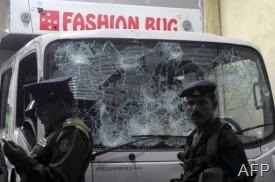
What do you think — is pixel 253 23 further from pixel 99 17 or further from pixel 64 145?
pixel 64 145

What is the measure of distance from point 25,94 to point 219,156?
2005 millimetres

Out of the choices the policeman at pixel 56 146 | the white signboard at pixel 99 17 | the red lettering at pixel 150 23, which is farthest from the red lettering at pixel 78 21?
the policeman at pixel 56 146

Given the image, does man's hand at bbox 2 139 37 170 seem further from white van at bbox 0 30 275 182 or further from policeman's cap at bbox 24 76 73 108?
white van at bbox 0 30 275 182

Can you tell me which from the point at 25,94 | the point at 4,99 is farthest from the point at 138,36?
the point at 4,99

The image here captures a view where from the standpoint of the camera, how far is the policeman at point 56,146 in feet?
7.87

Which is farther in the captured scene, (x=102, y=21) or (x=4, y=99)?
(x=4, y=99)

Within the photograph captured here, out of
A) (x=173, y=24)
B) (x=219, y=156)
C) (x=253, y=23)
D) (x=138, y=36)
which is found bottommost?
(x=219, y=156)

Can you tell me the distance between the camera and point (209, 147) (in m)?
2.62

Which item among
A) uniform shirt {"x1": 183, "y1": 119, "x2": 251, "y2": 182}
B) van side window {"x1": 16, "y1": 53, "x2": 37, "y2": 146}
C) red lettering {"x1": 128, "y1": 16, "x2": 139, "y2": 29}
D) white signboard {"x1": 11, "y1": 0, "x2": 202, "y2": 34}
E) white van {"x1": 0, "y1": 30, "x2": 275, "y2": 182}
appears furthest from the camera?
red lettering {"x1": 128, "y1": 16, "x2": 139, "y2": 29}

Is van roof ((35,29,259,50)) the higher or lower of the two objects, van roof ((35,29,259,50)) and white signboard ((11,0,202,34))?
the lower

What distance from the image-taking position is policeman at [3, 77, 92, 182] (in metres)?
2.40

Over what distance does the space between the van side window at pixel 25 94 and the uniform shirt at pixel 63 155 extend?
101 centimetres

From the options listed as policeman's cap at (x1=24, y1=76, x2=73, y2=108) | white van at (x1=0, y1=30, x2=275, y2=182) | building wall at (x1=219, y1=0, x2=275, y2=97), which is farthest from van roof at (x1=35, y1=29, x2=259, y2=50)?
building wall at (x1=219, y1=0, x2=275, y2=97)

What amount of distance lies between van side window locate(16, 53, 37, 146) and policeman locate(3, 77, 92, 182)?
0.95 metres
